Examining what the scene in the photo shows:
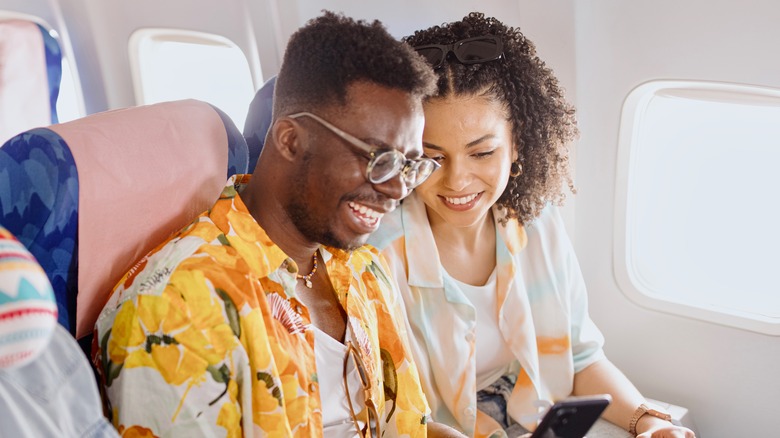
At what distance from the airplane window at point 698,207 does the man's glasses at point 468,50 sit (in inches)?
26.5

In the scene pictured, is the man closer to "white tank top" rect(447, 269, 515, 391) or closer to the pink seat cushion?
the pink seat cushion

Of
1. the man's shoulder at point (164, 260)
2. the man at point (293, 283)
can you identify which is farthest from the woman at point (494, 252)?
the man's shoulder at point (164, 260)

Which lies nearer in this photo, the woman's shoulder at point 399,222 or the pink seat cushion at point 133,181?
the pink seat cushion at point 133,181

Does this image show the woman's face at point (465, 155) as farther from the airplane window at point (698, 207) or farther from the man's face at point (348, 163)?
the airplane window at point (698, 207)

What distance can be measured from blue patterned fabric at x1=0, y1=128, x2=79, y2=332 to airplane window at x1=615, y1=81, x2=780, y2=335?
6.11 ft

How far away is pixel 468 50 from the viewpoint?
2133mm

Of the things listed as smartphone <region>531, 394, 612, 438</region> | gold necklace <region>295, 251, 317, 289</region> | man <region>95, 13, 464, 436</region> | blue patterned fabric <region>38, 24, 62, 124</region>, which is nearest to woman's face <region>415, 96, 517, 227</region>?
man <region>95, 13, 464, 436</region>

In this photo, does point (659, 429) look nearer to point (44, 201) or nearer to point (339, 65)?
point (339, 65)

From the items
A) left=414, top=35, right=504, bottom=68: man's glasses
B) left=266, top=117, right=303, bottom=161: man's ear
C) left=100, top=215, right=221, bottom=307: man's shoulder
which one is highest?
left=414, top=35, right=504, bottom=68: man's glasses

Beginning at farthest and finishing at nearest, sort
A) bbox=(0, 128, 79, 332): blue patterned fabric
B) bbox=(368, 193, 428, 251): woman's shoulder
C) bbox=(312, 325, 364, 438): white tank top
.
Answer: bbox=(368, 193, 428, 251): woman's shoulder < bbox=(312, 325, 364, 438): white tank top < bbox=(0, 128, 79, 332): blue patterned fabric

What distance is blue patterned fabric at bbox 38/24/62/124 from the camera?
8.03 feet

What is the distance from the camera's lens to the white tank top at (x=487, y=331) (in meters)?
2.33

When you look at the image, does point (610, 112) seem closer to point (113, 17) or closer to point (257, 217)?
point (257, 217)

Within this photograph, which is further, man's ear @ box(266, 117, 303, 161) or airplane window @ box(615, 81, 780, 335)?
airplane window @ box(615, 81, 780, 335)
